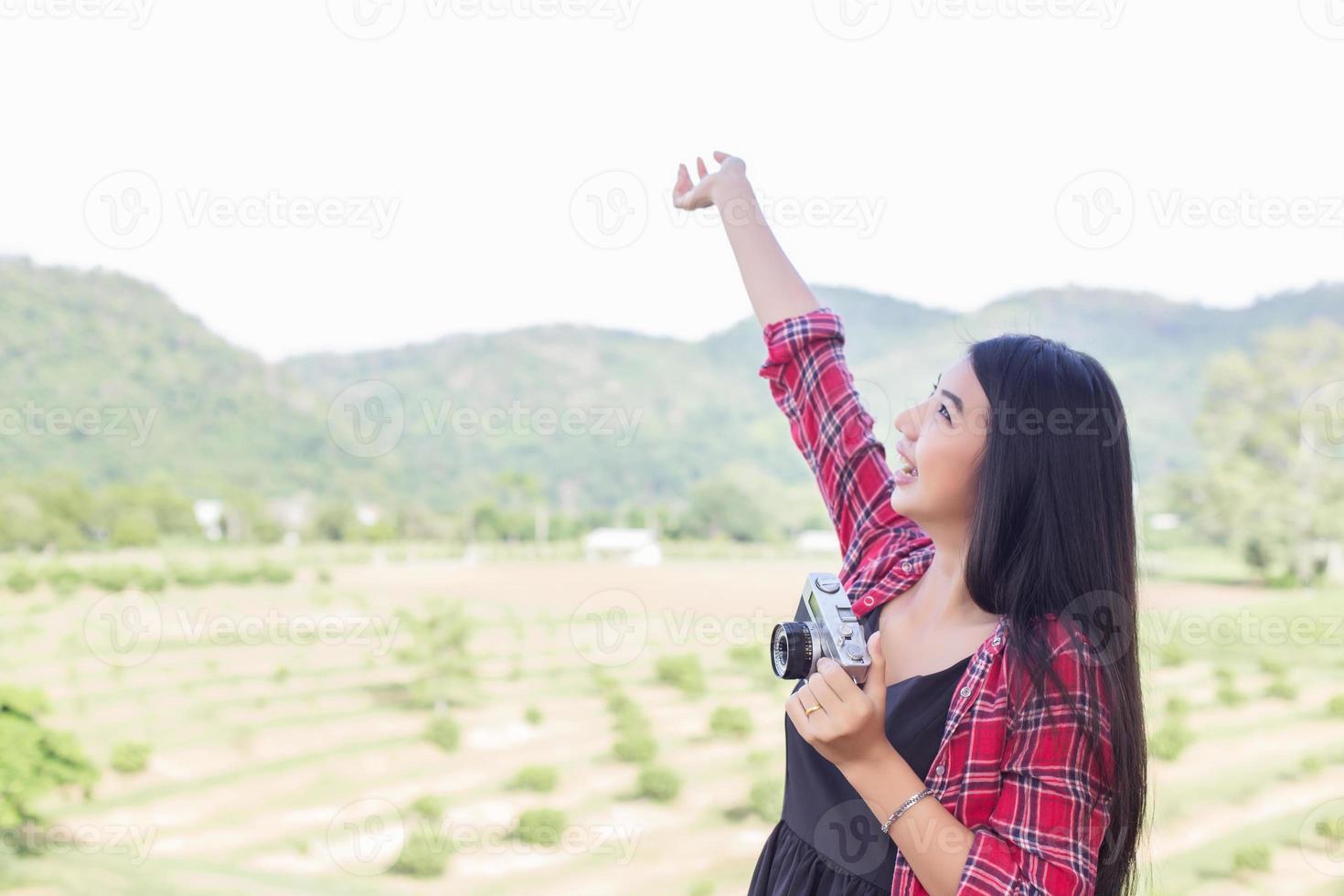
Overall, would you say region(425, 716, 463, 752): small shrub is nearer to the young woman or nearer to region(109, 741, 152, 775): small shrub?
region(109, 741, 152, 775): small shrub

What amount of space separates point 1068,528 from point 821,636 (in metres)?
0.19

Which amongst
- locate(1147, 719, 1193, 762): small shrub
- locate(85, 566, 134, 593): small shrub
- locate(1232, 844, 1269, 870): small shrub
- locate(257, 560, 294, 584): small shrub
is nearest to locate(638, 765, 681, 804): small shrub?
locate(1232, 844, 1269, 870): small shrub

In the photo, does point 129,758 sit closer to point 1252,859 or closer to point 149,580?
point 149,580

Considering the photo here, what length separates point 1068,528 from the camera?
0.73 meters

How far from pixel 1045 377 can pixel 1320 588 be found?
21.6 ft

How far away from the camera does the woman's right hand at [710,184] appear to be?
106cm

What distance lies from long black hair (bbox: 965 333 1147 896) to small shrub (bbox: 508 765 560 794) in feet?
14.3

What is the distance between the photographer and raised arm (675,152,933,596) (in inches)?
37.1

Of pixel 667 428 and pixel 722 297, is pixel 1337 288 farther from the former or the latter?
pixel 667 428

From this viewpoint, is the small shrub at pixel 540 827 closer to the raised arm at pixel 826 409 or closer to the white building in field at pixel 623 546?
the white building in field at pixel 623 546

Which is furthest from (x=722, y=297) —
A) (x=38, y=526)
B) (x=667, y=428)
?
(x=38, y=526)

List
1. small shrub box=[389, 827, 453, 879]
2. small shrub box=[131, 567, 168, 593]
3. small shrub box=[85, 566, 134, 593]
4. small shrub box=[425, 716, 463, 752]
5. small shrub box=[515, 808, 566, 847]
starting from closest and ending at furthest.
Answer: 1. small shrub box=[389, 827, 453, 879]
2. small shrub box=[515, 808, 566, 847]
3. small shrub box=[425, 716, 463, 752]
4. small shrub box=[85, 566, 134, 593]
5. small shrub box=[131, 567, 168, 593]

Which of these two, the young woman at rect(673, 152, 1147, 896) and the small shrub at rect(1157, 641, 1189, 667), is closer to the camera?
the young woman at rect(673, 152, 1147, 896)

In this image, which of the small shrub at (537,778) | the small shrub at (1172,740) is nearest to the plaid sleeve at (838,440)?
the small shrub at (537,778)
